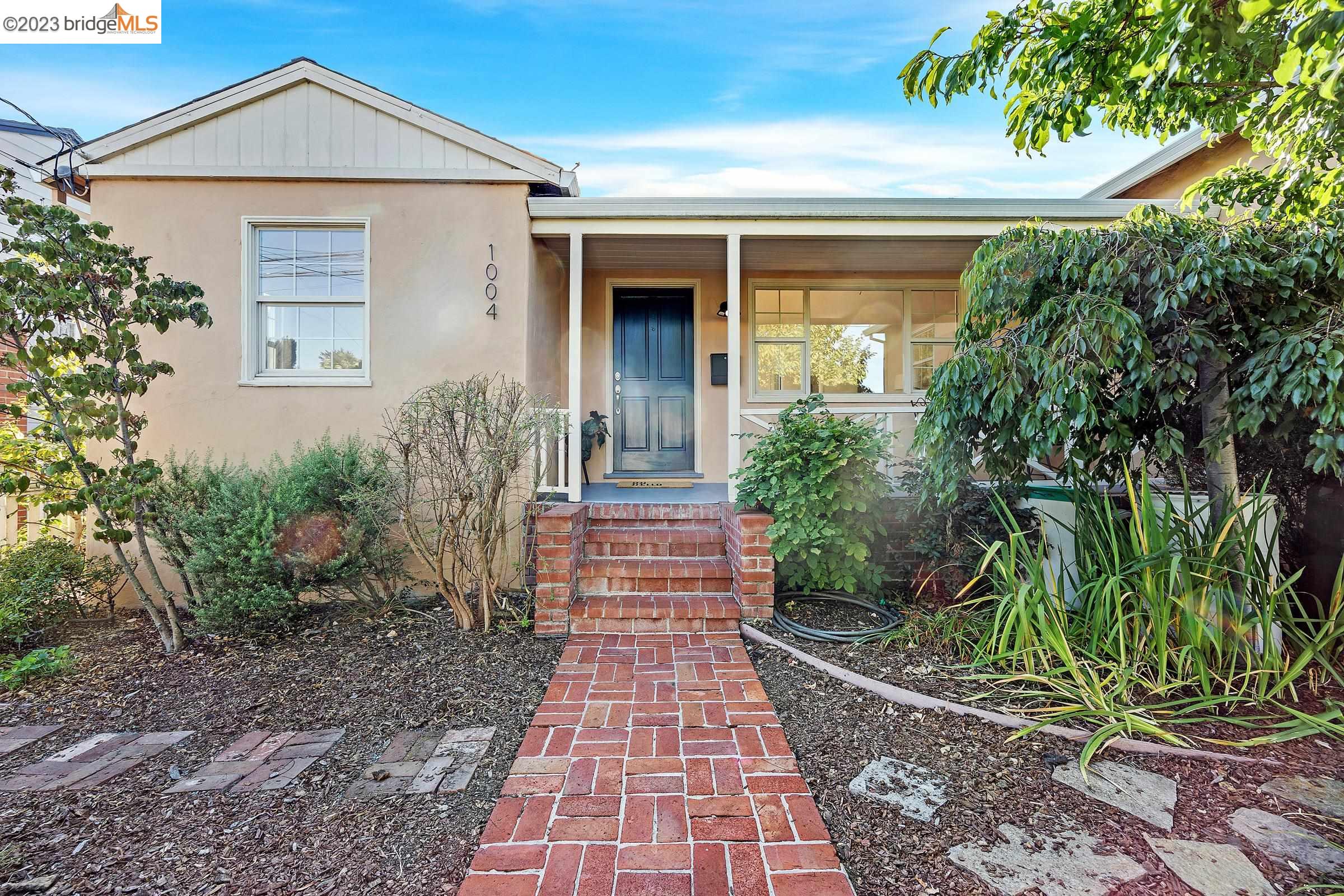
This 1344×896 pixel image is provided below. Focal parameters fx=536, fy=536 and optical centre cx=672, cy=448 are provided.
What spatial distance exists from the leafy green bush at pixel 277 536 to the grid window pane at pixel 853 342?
4495mm

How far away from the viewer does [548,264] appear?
5180mm

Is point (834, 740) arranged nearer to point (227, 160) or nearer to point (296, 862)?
point (296, 862)

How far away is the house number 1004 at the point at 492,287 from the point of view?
446 centimetres

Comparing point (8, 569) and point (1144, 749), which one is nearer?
point (1144, 749)

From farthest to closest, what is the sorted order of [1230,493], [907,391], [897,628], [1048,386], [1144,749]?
[907,391] < [897,628] < [1230,493] < [1048,386] < [1144,749]

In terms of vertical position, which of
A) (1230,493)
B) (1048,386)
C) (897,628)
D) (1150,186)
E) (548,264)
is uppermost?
(1150,186)

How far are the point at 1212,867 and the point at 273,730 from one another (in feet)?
11.3

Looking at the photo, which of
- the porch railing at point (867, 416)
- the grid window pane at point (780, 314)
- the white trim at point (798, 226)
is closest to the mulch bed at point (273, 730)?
the porch railing at point (867, 416)

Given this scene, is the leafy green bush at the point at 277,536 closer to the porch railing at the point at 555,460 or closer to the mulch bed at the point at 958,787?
the porch railing at the point at 555,460

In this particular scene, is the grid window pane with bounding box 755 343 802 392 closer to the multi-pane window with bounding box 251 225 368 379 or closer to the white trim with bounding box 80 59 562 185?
the white trim with bounding box 80 59 562 185

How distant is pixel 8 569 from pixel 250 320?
2268 mm

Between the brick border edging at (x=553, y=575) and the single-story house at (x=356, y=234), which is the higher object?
the single-story house at (x=356, y=234)

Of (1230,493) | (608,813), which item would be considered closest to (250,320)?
(608,813)

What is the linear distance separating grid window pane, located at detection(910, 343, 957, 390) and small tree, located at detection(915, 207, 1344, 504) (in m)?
2.97
